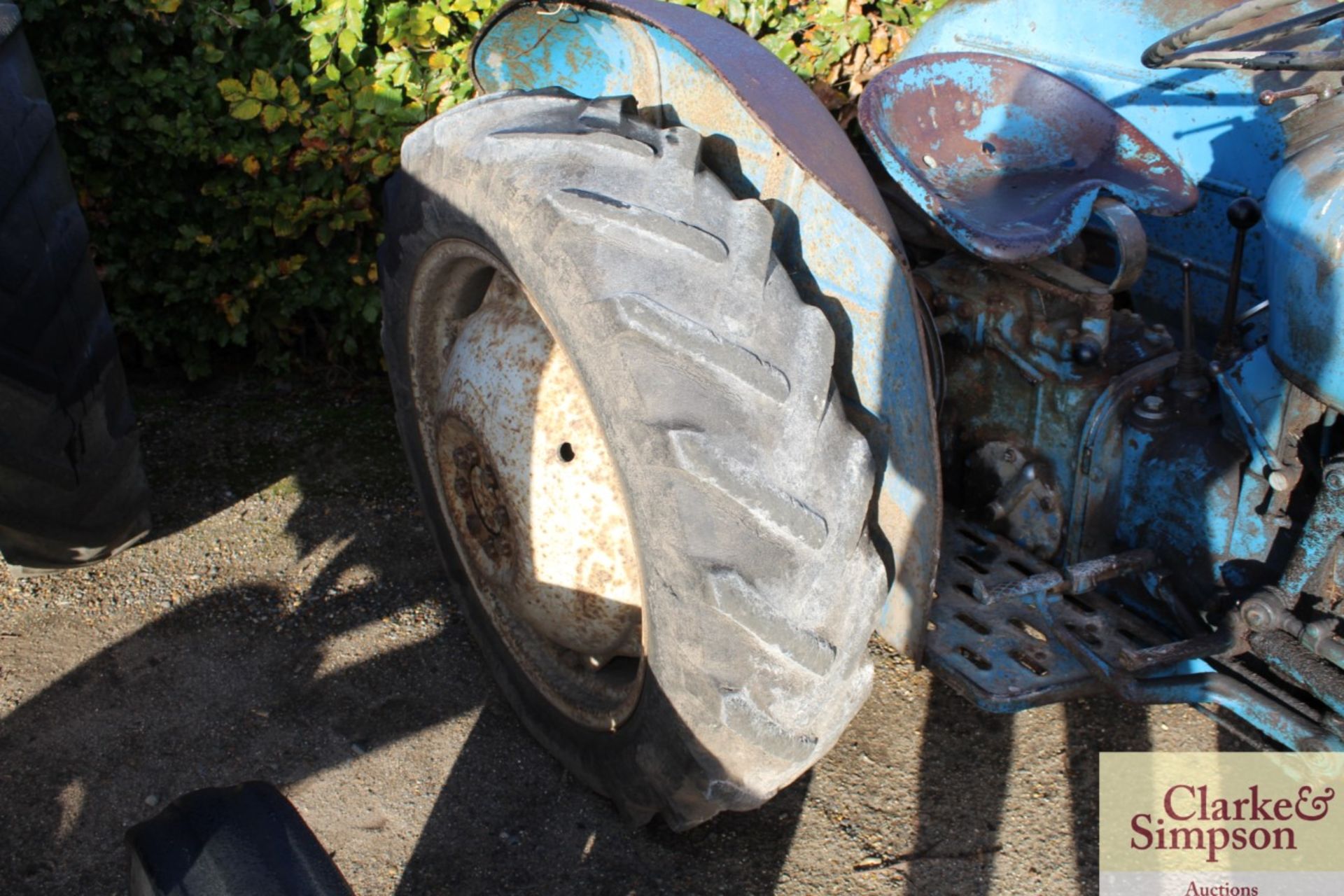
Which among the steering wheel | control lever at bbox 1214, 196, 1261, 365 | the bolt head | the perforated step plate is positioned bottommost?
the perforated step plate

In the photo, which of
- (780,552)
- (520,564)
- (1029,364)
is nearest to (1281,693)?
(1029,364)

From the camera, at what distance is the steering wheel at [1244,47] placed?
5.49 feet

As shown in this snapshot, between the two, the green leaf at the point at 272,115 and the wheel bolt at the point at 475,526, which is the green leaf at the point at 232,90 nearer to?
the green leaf at the point at 272,115

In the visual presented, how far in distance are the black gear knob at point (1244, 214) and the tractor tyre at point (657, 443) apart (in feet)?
1.99

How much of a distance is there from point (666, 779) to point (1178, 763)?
3.43 feet

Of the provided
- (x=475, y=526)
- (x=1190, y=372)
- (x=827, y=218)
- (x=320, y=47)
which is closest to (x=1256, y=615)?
(x=1190, y=372)

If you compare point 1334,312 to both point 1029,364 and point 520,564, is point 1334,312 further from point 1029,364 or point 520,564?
point 520,564

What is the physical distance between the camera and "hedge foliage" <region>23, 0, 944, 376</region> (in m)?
3.12

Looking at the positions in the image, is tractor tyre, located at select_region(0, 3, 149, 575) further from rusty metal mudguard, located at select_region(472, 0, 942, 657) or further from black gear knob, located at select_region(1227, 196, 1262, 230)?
black gear knob, located at select_region(1227, 196, 1262, 230)

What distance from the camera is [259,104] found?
3.14m

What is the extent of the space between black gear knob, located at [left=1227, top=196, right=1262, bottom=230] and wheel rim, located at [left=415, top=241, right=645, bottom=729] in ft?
3.17

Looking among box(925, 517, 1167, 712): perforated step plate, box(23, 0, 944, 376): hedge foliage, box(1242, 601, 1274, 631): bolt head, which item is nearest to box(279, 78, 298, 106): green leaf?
box(23, 0, 944, 376): hedge foliage

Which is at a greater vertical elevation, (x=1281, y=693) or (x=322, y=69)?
(x=322, y=69)

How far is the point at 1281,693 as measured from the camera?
1787 mm
